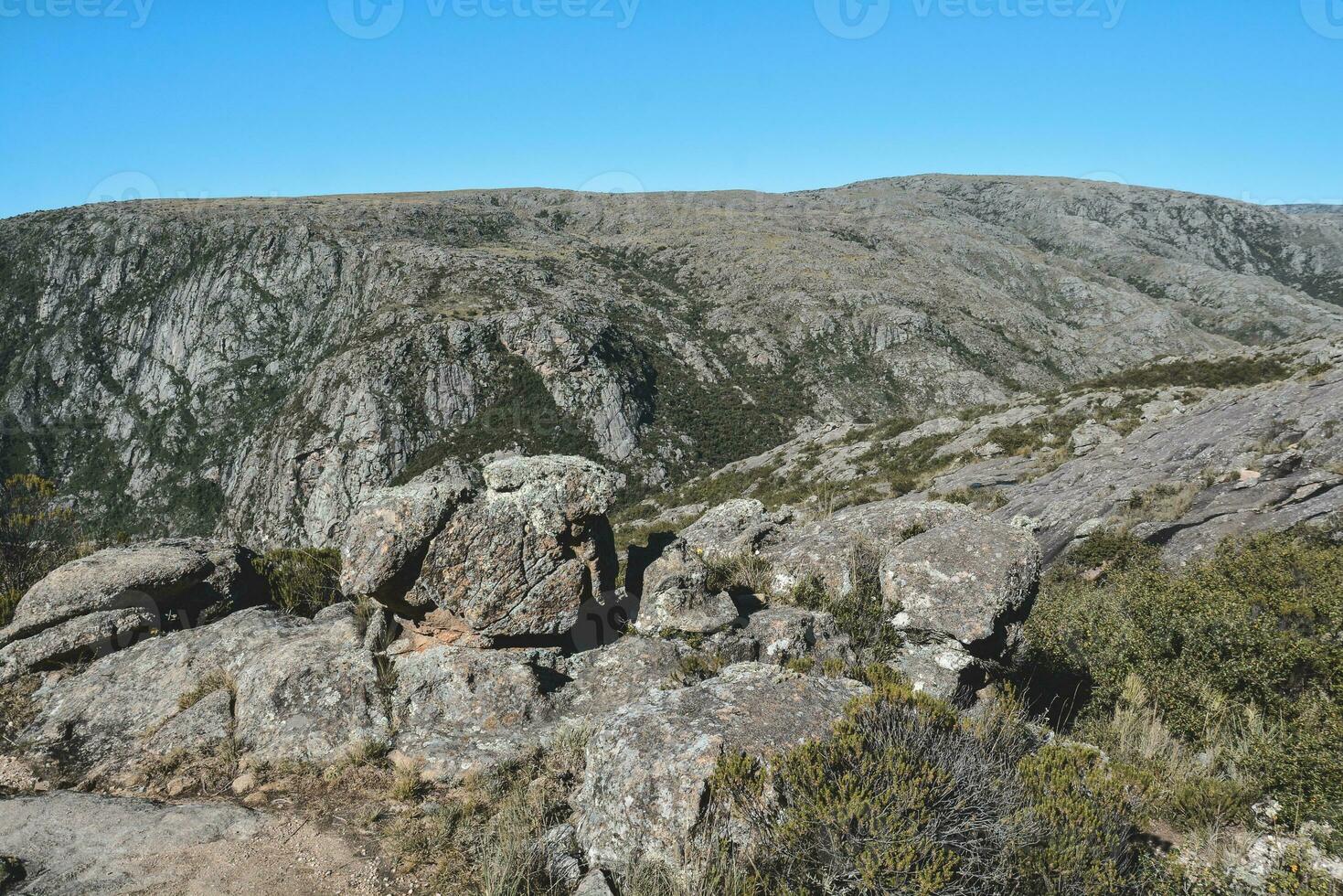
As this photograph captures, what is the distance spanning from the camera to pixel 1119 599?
34.2ft

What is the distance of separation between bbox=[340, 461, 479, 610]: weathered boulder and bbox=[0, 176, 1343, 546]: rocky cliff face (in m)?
82.1

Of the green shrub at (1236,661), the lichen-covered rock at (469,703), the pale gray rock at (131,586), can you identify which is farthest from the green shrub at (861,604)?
the pale gray rock at (131,586)

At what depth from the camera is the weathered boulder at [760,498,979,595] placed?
408 inches

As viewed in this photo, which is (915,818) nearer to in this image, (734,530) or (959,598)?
(959,598)

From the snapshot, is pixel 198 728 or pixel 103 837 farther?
pixel 198 728

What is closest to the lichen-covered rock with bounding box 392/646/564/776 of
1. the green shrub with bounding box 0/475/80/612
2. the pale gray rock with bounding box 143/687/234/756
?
the pale gray rock with bounding box 143/687/234/756

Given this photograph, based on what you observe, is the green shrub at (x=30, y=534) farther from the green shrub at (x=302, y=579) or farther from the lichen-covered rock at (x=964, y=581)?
the lichen-covered rock at (x=964, y=581)

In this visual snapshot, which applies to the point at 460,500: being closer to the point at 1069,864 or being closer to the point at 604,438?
the point at 1069,864

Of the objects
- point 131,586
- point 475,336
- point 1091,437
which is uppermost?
point 475,336

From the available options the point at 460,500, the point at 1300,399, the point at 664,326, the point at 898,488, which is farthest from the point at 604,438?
the point at 460,500

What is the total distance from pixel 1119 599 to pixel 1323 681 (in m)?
3.71

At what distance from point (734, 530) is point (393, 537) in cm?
704

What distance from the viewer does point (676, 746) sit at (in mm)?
5160

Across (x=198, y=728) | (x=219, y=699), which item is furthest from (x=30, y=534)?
(x=198, y=728)
